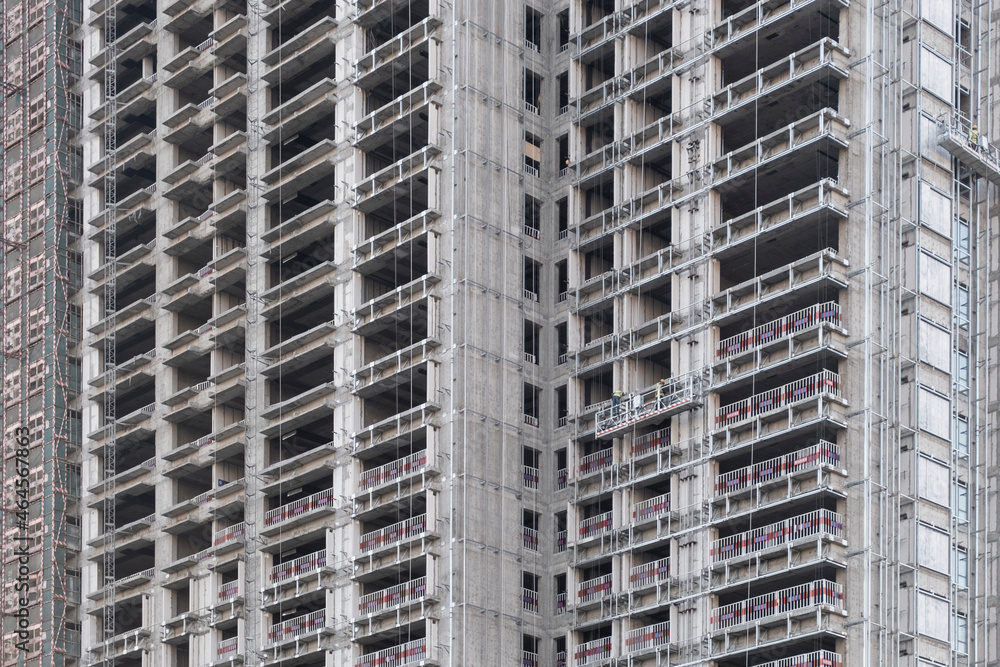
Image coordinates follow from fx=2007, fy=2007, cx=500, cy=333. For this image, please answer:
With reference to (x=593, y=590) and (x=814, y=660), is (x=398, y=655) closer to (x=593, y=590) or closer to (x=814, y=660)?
(x=593, y=590)

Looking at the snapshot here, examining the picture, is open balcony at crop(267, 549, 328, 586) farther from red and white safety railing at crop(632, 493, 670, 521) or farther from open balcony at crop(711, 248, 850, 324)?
open balcony at crop(711, 248, 850, 324)

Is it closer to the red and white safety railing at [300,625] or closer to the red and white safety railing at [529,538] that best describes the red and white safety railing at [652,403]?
the red and white safety railing at [529,538]

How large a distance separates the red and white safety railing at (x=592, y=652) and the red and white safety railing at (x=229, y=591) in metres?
21.8

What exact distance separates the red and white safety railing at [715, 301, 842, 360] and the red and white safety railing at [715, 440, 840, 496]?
568cm

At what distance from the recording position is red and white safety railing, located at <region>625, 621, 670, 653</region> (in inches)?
3888

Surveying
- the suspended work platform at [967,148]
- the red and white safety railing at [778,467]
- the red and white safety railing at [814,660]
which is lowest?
the red and white safety railing at [814,660]

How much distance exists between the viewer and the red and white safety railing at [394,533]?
104m

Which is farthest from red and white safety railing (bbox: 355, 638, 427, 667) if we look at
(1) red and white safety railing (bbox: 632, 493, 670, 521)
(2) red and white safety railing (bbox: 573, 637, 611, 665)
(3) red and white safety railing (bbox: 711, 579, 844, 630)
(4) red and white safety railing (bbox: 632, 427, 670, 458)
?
(3) red and white safety railing (bbox: 711, 579, 844, 630)

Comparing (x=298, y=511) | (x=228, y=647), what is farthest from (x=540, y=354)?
(x=228, y=647)

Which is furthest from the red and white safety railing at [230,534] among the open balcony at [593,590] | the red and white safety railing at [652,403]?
the red and white safety railing at [652,403]

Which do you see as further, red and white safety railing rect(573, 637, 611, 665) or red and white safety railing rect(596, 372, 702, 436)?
red and white safety railing rect(573, 637, 611, 665)

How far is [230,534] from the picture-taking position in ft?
379

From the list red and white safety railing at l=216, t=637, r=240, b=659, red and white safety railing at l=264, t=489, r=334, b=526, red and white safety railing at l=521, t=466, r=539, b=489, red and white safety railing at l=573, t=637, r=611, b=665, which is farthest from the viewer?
red and white safety railing at l=216, t=637, r=240, b=659

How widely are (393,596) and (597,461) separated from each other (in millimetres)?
12813
